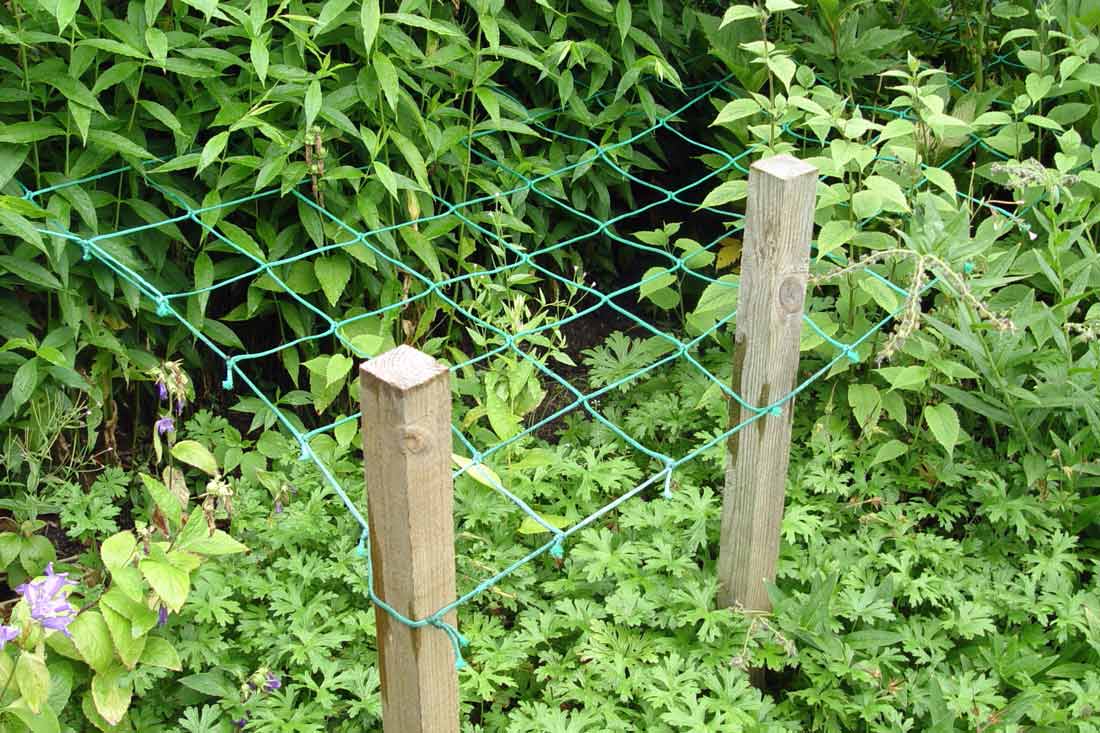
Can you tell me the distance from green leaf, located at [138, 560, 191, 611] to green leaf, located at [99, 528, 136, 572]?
0.12 feet

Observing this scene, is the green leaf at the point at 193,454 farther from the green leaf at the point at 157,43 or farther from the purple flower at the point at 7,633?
the green leaf at the point at 157,43

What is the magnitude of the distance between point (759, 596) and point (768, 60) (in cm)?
130

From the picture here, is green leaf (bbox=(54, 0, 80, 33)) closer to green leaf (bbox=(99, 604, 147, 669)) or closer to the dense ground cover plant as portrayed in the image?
the dense ground cover plant

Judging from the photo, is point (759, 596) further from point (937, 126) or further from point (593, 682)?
point (937, 126)

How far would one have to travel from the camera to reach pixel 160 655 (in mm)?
2295

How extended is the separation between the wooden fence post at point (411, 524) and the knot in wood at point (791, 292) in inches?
29.6

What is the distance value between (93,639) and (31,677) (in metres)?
0.19

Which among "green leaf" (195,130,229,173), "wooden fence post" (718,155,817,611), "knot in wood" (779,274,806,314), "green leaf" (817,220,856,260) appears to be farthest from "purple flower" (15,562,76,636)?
"green leaf" (817,220,856,260)

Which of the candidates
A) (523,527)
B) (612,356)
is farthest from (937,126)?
(523,527)

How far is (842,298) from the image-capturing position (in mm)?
2988

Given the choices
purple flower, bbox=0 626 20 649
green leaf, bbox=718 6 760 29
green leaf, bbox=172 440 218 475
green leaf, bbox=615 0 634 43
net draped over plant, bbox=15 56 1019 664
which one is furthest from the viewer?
green leaf, bbox=615 0 634 43

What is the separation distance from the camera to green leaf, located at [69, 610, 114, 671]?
222cm

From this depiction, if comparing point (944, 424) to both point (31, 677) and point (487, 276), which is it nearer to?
point (487, 276)

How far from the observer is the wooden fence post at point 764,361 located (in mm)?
2082
